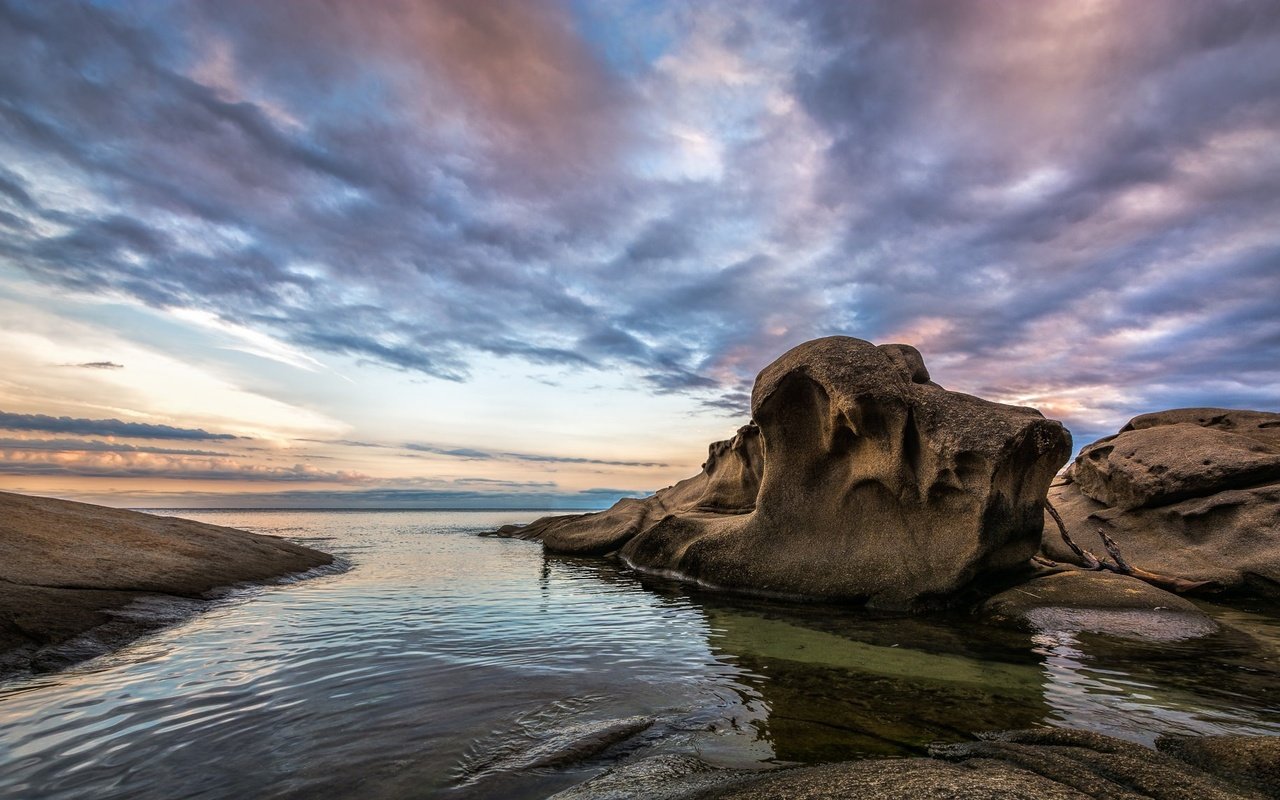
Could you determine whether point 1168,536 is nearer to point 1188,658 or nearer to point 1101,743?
point 1188,658

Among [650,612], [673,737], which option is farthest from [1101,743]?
[650,612]

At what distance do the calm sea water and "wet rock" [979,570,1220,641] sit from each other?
2.30 feet

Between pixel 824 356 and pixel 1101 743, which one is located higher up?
pixel 824 356

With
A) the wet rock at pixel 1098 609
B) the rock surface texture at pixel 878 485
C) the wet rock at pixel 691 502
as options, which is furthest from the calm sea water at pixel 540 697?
the wet rock at pixel 691 502

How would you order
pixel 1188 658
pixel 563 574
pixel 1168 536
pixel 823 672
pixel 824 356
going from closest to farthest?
pixel 823 672 < pixel 1188 658 < pixel 824 356 < pixel 1168 536 < pixel 563 574

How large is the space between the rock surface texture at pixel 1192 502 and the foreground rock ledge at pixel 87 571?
81.8 ft

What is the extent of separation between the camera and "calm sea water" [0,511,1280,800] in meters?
5.29

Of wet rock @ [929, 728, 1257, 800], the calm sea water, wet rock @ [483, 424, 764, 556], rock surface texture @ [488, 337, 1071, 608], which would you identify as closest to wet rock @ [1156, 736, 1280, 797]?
wet rock @ [929, 728, 1257, 800]

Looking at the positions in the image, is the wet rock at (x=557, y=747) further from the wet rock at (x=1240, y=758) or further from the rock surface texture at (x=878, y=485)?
the rock surface texture at (x=878, y=485)

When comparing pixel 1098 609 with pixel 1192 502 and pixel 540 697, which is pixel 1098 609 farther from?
pixel 540 697

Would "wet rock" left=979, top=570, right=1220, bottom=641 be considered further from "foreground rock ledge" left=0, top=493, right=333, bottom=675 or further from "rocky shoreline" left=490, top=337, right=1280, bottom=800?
"foreground rock ledge" left=0, top=493, right=333, bottom=675

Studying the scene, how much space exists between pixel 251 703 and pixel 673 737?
17.3ft

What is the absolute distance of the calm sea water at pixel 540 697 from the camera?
208 inches

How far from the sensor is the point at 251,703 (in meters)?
7.03
